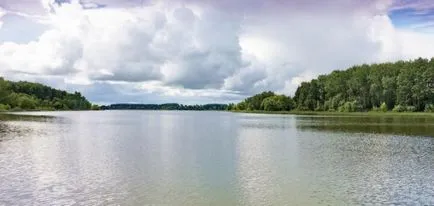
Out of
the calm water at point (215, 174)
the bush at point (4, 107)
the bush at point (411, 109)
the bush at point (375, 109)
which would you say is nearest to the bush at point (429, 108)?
the bush at point (411, 109)

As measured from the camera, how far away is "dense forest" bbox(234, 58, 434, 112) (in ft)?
410

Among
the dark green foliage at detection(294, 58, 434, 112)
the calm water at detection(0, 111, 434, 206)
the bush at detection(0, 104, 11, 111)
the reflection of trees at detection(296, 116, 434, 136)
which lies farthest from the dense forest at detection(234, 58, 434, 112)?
the bush at detection(0, 104, 11, 111)

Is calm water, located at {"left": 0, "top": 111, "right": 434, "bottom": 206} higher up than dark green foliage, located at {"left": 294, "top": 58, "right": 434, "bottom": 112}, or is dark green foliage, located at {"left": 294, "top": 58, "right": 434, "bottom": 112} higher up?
dark green foliage, located at {"left": 294, "top": 58, "right": 434, "bottom": 112}

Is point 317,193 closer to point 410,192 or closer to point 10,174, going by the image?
point 410,192

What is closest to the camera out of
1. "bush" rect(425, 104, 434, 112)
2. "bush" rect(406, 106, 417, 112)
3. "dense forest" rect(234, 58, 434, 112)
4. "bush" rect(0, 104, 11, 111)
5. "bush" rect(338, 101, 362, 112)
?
"bush" rect(425, 104, 434, 112)

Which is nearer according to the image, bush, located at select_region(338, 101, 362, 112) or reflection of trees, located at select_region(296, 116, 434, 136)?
reflection of trees, located at select_region(296, 116, 434, 136)

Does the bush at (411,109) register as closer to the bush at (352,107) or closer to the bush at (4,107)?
the bush at (352,107)

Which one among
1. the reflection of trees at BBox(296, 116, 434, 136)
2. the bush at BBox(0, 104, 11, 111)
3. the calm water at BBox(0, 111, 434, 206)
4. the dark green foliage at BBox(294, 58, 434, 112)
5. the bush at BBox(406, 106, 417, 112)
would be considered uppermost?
the dark green foliage at BBox(294, 58, 434, 112)

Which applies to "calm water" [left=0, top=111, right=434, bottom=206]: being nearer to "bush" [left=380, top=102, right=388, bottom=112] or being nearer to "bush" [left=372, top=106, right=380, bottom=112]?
"bush" [left=380, top=102, right=388, bottom=112]

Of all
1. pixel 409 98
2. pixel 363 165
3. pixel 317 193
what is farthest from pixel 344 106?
pixel 317 193

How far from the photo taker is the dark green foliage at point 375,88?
411ft

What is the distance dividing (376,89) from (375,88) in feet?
1.73

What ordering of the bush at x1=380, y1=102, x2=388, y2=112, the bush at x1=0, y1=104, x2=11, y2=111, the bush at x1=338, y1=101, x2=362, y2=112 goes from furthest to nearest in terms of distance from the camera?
1. the bush at x1=0, y1=104, x2=11, y2=111
2. the bush at x1=338, y1=101, x2=362, y2=112
3. the bush at x1=380, y1=102, x2=388, y2=112

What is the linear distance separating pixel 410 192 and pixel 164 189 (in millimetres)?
11162
